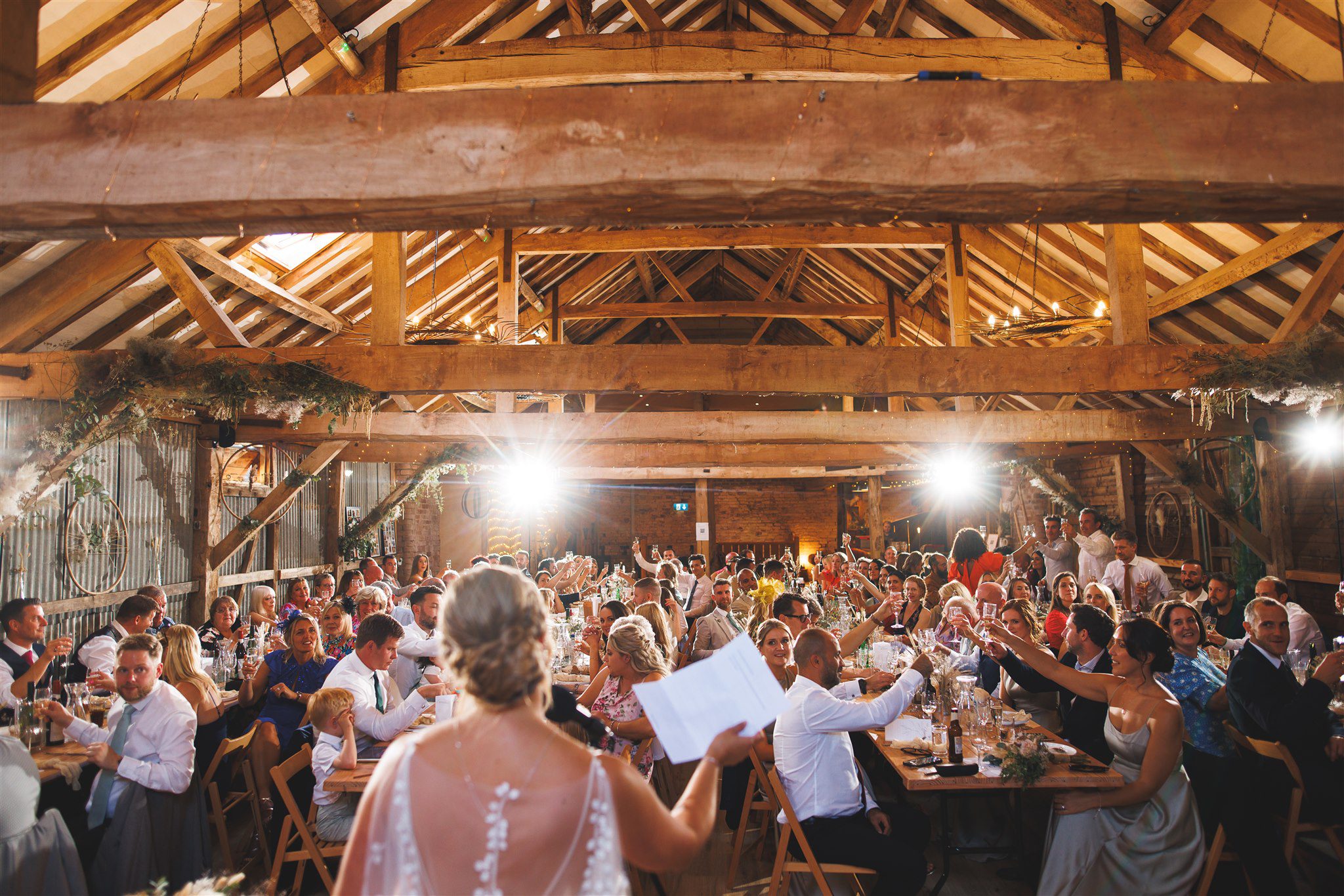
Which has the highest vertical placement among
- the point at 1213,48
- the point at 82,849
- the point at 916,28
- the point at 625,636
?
the point at 916,28

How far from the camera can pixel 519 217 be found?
7.41ft

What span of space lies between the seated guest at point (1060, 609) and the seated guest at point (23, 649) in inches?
216

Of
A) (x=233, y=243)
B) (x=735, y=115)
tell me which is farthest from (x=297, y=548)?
(x=735, y=115)

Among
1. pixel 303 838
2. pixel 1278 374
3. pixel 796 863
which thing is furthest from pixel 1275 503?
pixel 303 838

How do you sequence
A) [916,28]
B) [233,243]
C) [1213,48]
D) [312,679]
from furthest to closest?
1. [916,28]
2. [233,243]
3. [1213,48]
4. [312,679]

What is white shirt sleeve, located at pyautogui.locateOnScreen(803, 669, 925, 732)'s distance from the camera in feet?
10.3

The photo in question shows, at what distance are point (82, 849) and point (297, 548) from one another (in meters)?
7.32

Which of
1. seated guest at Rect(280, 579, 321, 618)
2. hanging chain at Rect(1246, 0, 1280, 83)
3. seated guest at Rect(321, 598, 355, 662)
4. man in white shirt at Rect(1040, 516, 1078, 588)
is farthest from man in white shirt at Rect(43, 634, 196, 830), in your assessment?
man in white shirt at Rect(1040, 516, 1078, 588)

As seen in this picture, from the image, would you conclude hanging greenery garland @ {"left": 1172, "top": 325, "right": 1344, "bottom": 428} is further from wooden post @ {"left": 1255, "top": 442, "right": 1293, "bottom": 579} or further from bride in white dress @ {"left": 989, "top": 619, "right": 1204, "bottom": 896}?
wooden post @ {"left": 1255, "top": 442, "right": 1293, "bottom": 579}

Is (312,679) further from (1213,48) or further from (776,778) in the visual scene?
(1213,48)

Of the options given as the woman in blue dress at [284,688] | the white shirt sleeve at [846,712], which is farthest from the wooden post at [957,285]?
the woman in blue dress at [284,688]

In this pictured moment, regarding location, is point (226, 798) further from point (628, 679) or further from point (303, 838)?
point (628, 679)

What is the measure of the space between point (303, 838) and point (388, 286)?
3.51 m

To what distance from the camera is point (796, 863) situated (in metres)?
3.13
